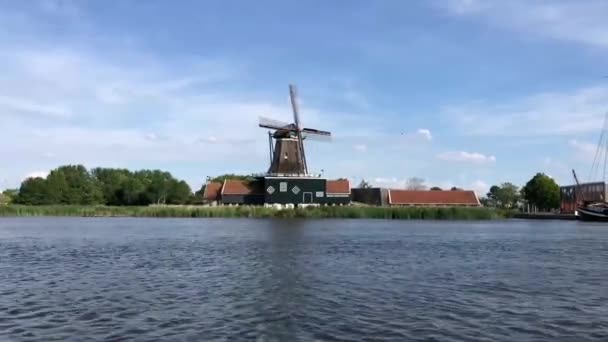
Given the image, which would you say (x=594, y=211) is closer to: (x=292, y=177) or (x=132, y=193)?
(x=292, y=177)

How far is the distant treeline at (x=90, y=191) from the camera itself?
9156 cm

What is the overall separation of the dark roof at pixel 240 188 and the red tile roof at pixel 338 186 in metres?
8.77

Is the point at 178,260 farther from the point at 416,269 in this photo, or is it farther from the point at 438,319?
the point at 438,319

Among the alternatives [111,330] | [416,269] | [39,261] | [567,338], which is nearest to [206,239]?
[39,261]

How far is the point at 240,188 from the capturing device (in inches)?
3051

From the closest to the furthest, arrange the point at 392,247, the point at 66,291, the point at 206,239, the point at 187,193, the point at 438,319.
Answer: the point at 438,319
the point at 66,291
the point at 392,247
the point at 206,239
the point at 187,193

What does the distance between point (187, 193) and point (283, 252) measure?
7346cm

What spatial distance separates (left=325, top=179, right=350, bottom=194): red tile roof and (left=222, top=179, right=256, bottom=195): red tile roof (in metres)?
9.29

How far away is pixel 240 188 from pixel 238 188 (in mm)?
261

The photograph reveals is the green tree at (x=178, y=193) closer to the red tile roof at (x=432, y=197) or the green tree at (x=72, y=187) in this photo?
the green tree at (x=72, y=187)

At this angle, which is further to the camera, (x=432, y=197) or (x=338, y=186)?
(x=432, y=197)

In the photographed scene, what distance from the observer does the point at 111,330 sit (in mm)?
10344

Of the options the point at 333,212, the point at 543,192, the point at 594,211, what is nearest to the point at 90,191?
the point at 333,212

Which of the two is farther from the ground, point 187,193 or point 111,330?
point 187,193
